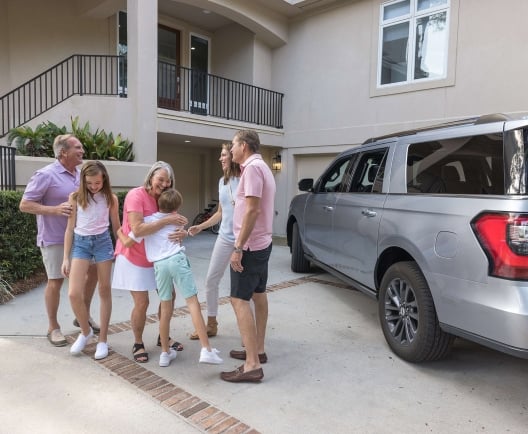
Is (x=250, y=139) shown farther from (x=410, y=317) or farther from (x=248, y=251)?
(x=410, y=317)

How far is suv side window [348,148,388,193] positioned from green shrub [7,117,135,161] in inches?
193

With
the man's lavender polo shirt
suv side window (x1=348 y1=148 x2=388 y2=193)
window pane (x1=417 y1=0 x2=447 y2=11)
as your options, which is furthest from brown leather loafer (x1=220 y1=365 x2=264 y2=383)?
window pane (x1=417 y1=0 x2=447 y2=11)

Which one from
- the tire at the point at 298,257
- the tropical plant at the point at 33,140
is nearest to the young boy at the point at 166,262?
the tire at the point at 298,257

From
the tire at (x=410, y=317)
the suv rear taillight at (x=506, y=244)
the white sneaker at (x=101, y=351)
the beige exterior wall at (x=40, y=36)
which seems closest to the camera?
the suv rear taillight at (x=506, y=244)

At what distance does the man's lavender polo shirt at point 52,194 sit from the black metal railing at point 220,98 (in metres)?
7.78

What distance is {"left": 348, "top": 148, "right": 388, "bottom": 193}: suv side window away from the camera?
13.9ft

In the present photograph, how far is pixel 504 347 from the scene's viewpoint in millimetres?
2613

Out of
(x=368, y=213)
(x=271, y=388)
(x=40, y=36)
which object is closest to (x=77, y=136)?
(x=40, y=36)

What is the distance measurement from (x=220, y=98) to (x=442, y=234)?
32.9 feet

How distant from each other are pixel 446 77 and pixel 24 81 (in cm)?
908

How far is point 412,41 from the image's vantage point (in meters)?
9.52

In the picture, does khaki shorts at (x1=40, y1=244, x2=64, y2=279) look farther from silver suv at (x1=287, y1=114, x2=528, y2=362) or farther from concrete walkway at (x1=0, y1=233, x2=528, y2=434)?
silver suv at (x1=287, y1=114, x2=528, y2=362)

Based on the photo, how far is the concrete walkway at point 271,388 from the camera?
2674 mm

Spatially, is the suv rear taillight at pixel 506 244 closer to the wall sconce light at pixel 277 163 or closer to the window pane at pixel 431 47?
the window pane at pixel 431 47
